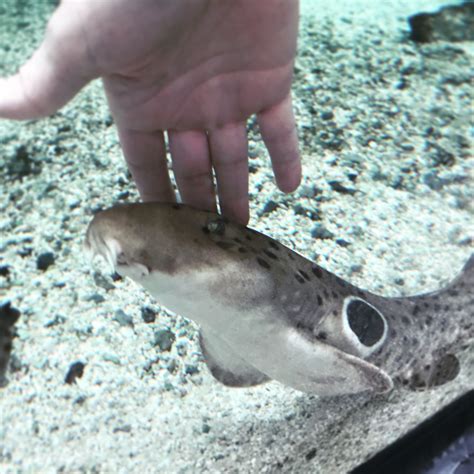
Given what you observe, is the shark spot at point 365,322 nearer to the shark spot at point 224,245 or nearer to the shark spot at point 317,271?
the shark spot at point 317,271

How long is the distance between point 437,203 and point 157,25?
1.59 meters

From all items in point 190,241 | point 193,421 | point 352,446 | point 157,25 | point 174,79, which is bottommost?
point 352,446

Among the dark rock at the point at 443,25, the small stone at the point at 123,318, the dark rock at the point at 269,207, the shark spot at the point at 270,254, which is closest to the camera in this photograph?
the shark spot at the point at 270,254

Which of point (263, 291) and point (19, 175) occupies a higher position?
point (263, 291)

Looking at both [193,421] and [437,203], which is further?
[437,203]

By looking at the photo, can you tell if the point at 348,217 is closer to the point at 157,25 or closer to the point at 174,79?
the point at 174,79

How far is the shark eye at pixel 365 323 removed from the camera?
1.77 m

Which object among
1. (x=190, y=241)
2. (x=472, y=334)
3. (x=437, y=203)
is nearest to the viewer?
(x=190, y=241)

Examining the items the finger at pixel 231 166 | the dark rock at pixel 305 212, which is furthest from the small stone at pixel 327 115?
the finger at pixel 231 166

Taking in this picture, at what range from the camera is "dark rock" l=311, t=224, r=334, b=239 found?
2244 mm

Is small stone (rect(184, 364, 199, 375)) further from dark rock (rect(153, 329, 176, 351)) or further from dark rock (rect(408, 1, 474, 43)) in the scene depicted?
dark rock (rect(408, 1, 474, 43))

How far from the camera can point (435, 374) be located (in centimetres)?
196

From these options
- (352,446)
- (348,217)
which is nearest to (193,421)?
(352,446)

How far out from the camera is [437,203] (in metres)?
2.54
